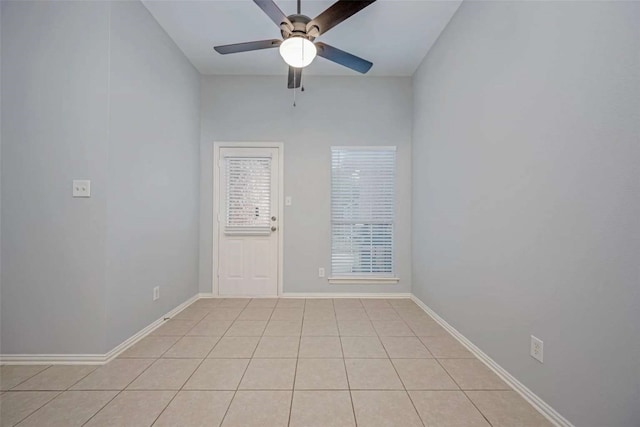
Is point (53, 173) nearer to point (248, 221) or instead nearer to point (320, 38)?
point (248, 221)

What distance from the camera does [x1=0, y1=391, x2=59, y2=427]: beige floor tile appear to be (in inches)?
56.8

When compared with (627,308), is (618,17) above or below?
above

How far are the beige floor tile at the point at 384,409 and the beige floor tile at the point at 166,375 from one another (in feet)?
3.86


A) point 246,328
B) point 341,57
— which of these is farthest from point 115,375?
point 341,57

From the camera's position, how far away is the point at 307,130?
3.65m

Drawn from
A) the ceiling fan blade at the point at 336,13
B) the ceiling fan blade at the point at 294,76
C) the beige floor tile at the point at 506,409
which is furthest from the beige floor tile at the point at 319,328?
the ceiling fan blade at the point at 336,13

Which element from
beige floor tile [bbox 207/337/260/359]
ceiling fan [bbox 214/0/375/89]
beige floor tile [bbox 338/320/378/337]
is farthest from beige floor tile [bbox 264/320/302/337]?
ceiling fan [bbox 214/0/375/89]

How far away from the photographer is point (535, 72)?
5.18 feet

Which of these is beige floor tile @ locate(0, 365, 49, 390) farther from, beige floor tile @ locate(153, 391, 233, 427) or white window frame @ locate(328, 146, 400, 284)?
white window frame @ locate(328, 146, 400, 284)

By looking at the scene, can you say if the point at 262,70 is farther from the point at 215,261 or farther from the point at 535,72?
the point at 535,72

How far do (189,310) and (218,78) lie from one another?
3.09m

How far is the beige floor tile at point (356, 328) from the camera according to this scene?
2.50m

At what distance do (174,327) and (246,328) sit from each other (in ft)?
2.41

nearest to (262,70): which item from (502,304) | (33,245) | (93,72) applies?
(93,72)
